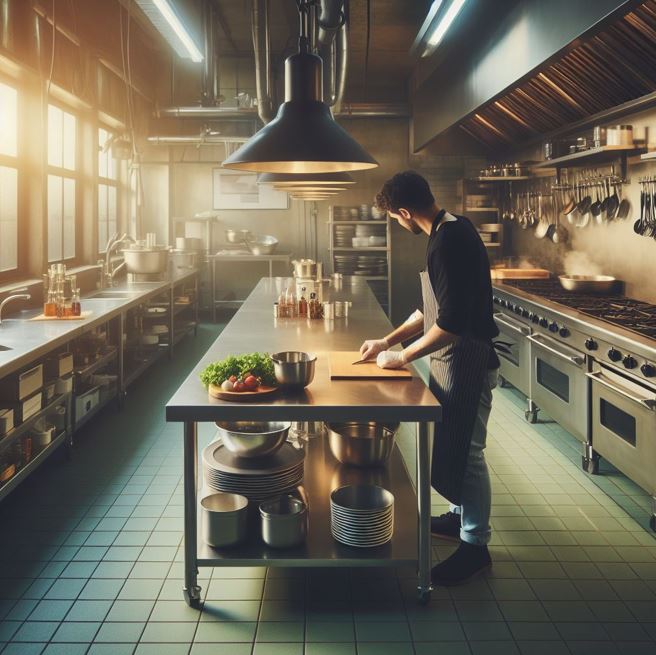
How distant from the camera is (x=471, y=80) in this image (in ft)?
18.5

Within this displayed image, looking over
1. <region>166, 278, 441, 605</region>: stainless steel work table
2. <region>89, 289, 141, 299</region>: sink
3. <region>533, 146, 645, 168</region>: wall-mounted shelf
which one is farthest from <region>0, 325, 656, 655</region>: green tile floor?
<region>89, 289, 141, 299</region>: sink

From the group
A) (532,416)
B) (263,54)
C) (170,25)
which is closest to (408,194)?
(532,416)

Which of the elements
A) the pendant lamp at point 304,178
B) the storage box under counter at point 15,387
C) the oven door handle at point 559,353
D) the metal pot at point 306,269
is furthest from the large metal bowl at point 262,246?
the storage box under counter at point 15,387

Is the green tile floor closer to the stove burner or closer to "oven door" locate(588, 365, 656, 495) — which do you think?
"oven door" locate(588, 365, 656, 495)

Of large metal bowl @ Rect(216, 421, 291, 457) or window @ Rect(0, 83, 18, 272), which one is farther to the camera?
window @ Rect(0, 83, 18, 272)

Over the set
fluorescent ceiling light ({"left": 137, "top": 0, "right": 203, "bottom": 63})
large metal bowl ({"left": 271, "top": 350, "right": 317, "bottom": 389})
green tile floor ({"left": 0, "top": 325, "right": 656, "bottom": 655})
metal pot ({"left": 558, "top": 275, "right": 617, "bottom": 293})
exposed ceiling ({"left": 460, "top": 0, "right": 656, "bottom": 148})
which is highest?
fluorescent ceiling light ({"left": 137, "top": 0, "right": 203, "bottom": 63})

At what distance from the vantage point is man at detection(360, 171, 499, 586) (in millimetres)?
2611

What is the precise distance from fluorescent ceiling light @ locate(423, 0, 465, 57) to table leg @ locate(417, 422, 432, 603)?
241cm

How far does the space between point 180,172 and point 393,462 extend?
24.5ft

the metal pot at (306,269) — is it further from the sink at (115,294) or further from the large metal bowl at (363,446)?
the large metal bowl at (363,446)

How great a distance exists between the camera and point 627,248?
4863mm

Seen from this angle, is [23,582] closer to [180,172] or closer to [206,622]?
[206,622]

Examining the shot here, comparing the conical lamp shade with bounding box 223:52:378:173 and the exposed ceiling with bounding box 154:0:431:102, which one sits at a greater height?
the exposed ceiling with bounding box 154:0:431:102

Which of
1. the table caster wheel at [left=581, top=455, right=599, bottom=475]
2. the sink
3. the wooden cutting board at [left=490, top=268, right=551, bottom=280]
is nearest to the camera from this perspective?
the table caster wheel at [left=581, top=455, right=599, bottom=475]
